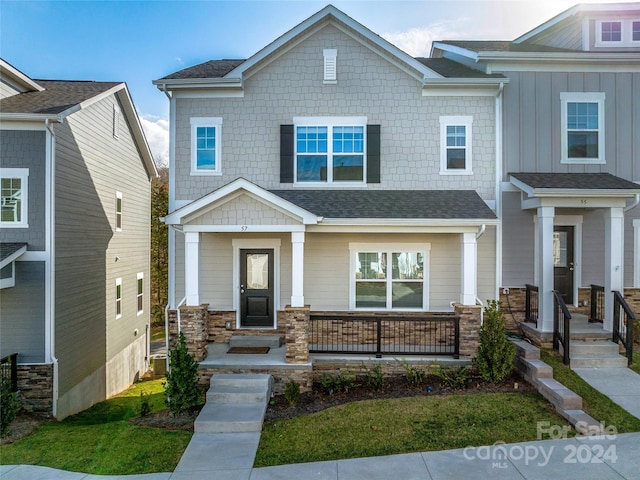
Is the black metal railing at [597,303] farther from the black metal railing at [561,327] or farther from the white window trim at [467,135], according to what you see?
the white window trim at [467,135]

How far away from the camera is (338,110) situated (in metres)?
10.4

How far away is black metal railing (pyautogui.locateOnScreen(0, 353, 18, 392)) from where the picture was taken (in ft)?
28.5

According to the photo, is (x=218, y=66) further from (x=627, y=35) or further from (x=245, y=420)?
(x=627, y=35)

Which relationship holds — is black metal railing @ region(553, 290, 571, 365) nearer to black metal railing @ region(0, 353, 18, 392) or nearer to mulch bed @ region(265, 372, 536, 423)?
mulch bed @ region(265, 372, 536, 423)

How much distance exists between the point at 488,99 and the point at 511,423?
7.72 metres

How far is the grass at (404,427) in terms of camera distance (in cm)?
577

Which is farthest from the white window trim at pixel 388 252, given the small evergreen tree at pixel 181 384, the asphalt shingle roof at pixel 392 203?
the small evergreen tree at pixel 181 384

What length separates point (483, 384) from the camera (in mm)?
7871

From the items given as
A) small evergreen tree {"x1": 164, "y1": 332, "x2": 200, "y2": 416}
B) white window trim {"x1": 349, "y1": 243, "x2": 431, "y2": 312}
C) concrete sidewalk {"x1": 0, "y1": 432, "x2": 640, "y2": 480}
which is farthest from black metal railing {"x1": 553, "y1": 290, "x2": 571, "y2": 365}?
small evergreen tree {"x1": 164, "y1": 332, "x2": 200, "y2": 416}

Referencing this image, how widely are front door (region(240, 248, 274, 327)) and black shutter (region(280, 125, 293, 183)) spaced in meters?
1.95

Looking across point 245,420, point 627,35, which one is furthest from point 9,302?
point 627,35

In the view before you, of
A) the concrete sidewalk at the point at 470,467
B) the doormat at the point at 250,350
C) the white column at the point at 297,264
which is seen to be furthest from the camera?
the doormat at the point at 250,350

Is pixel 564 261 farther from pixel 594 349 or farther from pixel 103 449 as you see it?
pixel 103 449

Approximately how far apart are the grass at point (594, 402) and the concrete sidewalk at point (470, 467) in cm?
50
